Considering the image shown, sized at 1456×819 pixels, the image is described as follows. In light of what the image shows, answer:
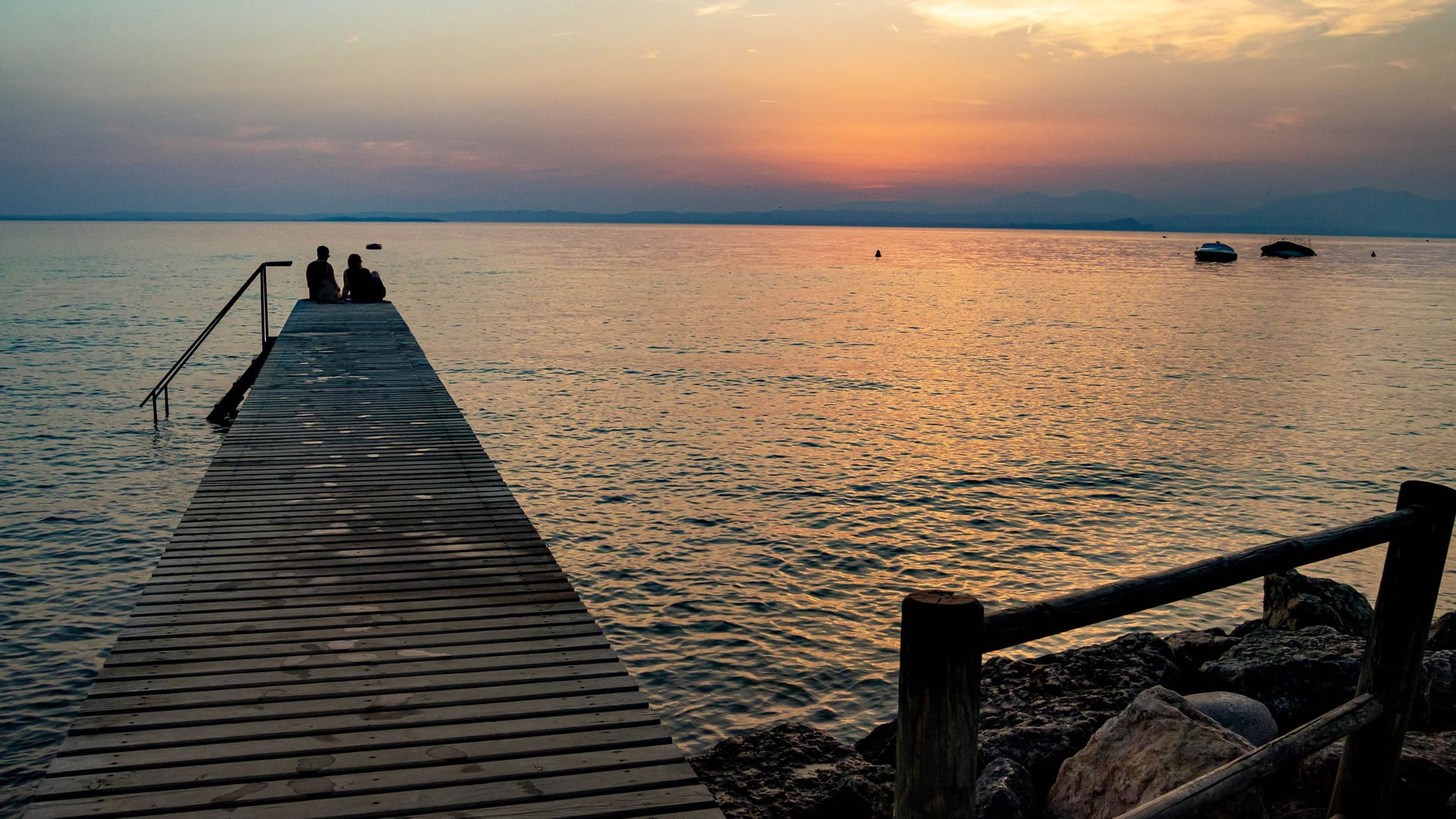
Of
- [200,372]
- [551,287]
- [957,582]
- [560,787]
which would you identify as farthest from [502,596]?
[551,287]

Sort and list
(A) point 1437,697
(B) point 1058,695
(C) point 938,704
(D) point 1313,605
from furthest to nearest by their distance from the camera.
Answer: (D) point 1313,605
(B) point 1058,695
(A) point 1437,697
(C) point 938,704

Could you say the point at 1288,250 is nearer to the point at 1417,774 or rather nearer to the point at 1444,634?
the point at 1444,634

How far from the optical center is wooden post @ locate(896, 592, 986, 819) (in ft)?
8.13

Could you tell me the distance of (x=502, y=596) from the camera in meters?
7.24

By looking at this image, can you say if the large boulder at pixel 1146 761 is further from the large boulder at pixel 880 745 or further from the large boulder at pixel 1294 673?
the large boulder at pixel 1294 673

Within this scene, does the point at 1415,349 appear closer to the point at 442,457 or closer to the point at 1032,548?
the point at 1032,548

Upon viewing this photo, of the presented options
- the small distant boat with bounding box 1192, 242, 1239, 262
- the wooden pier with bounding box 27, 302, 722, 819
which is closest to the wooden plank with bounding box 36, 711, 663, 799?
the wooden pier with bounding box 27, 302, 722, 819

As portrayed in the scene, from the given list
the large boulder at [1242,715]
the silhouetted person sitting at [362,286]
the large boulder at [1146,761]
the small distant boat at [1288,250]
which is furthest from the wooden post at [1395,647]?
the small distant boat at [1288,250]

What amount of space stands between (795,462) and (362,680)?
46.8ft

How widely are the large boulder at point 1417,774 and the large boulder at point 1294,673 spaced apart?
130cm

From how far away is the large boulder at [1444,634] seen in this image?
9.17 metres

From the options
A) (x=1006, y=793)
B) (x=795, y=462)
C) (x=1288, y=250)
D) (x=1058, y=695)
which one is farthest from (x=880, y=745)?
(x=1288, y=250)

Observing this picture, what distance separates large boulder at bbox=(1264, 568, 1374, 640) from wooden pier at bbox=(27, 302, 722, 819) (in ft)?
24.8

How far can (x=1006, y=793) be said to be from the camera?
6.18 m
